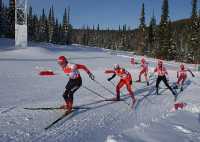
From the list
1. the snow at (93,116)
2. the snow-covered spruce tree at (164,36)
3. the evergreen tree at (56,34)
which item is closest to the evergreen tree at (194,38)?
the snow-covered spruce tree at (164,36)

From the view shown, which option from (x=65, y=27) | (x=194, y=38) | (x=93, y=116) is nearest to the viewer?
(x=93, y=116)

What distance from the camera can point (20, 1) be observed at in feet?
105

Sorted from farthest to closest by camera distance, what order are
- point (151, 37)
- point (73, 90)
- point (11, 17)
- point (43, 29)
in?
point (43, 29)
point (151, 37)
point (11, 17)
point (73, 90)

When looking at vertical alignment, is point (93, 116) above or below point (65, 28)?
below

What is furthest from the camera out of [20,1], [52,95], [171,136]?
[20,1]

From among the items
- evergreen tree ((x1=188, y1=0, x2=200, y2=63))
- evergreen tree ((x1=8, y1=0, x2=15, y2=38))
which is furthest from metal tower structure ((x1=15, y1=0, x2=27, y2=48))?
evergreen tree ((x1=188, y1=0, x2=200, y2=63))

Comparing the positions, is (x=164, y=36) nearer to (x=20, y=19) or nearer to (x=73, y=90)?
(x=20, y=19)

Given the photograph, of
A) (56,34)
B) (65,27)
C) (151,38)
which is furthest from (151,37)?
(56,34)

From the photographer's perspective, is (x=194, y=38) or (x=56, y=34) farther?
(x=56, y=34)

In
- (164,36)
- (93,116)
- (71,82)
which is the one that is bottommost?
(93,116)

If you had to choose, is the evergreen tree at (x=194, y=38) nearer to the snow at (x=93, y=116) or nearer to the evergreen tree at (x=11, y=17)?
the evergreen tree at (x=11, y=17)

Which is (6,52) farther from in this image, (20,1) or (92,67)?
(92,67)

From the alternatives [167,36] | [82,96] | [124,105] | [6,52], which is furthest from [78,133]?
[167,36]

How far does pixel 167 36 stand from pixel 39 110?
5365cm
